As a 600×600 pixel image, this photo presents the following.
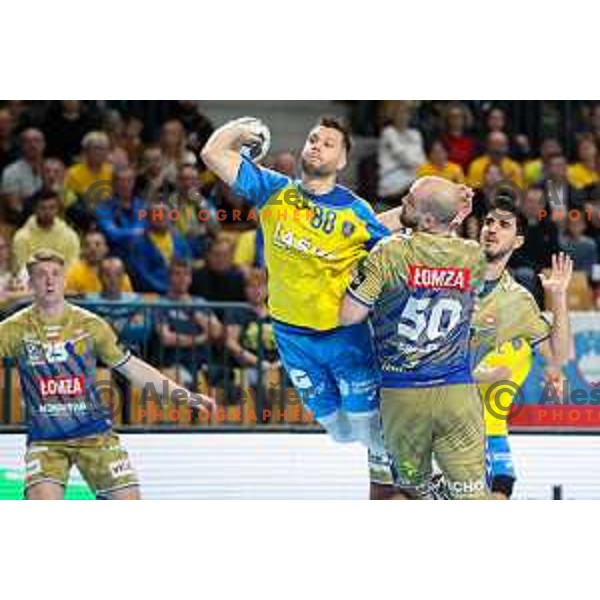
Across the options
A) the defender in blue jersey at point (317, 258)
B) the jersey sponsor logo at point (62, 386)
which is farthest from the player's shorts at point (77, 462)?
the defender in blue jersey at point (317, 258)

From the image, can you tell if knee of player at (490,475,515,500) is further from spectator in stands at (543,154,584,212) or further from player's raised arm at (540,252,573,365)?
spectator in stands at (543,154,584,212)

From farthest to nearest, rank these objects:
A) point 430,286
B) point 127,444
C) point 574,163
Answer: point 574,163
point 127,444
point 430,286

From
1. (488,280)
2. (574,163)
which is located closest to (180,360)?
(488,280)

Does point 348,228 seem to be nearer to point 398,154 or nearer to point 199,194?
point 199,194

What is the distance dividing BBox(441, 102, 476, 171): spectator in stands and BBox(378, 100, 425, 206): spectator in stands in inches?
7.0

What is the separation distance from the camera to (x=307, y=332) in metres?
9.52

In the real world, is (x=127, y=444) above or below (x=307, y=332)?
below

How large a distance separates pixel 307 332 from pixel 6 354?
1.73 metres

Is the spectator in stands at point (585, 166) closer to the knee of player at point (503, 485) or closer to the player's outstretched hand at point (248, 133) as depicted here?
the knee of player at point (503, 485)

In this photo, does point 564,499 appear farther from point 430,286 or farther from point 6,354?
point 6,354

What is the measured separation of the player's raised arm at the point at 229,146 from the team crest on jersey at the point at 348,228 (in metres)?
0.63

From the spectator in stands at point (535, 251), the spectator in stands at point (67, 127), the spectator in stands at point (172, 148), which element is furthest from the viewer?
the spectator in stands at point (67, 127)

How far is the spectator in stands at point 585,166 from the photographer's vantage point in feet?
35.3

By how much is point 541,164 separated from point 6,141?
3.28 m
